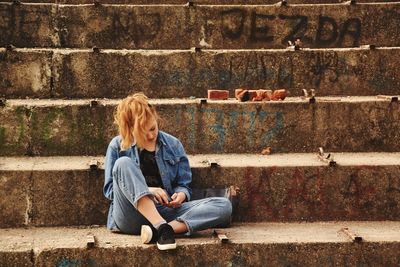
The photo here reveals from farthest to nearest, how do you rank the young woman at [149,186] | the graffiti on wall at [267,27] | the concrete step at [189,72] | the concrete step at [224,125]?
the graffiti on wall at [267,27], the concrete step at [189,72], the concrete step at [224,125], the young woman at [149,186]

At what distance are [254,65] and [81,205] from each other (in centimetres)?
228

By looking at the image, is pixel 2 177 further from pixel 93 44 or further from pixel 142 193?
pixel 93 44

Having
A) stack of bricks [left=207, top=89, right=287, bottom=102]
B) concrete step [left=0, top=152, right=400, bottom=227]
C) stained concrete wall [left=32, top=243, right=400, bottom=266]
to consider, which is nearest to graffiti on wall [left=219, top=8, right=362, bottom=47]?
stack of bricks [left=207, top=89, right=287, bottom=102]

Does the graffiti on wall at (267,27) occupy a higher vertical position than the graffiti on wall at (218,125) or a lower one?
higher

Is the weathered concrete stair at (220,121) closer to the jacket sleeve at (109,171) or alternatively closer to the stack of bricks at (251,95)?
the stack of bricks at (251,95)

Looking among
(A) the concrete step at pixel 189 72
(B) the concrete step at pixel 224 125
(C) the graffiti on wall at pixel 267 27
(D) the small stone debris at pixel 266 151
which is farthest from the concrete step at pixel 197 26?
(D) the small stone debris at pixel 266 151

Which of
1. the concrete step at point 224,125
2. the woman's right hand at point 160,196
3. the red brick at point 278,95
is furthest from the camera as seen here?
the red brick at point 278,95

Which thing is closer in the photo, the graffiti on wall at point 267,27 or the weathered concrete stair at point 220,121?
the weathered concrete stair at point 220,121

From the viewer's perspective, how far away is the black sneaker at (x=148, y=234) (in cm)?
515

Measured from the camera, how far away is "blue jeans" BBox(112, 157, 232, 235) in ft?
17.3

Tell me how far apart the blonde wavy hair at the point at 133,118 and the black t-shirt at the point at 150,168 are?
0.14 metres

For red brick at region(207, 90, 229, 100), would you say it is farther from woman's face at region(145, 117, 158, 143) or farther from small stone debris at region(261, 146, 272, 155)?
woman's face at region(145, 117, 158, 143)

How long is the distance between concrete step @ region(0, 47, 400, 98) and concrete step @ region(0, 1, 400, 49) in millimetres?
677

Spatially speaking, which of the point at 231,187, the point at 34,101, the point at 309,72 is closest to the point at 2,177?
the point at 34,101
